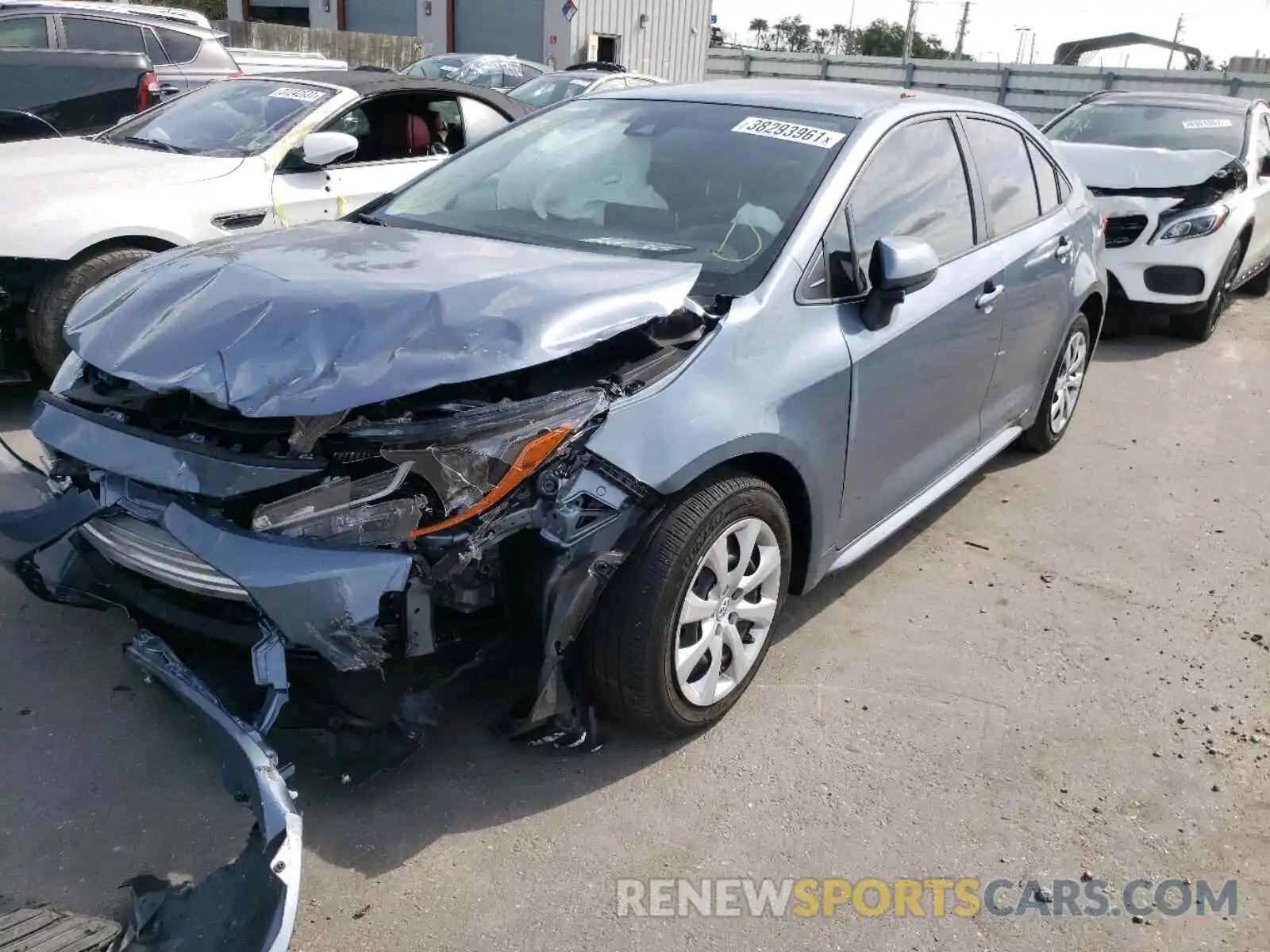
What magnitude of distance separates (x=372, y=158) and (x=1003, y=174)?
3.60 m

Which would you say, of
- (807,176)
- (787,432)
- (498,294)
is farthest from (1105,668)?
(498,294)

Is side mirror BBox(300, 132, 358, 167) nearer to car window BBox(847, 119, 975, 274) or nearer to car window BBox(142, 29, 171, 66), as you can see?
car window BBox(847, 119, 975, 274)

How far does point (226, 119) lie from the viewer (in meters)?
5.98

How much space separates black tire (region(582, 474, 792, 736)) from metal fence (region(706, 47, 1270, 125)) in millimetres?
21642

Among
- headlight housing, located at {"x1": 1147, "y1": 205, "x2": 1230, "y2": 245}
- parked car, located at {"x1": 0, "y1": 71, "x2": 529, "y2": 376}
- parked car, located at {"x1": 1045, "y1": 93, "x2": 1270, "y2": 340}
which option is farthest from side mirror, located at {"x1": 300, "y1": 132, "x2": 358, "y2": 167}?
headlight housing, located at {"x1": 1147, "y1": 205, "x2": 1230, "y2": 245}

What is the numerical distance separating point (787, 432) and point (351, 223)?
1805 millimetres

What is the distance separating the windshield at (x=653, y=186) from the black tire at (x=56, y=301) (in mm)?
1907

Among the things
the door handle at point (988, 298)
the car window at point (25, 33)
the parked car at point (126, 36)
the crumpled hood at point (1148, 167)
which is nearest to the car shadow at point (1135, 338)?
the crumpled hood at point (1148, 167)

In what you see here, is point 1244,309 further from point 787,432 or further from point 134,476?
point 134,476

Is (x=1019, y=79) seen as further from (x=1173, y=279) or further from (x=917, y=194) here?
(x=917, y=194)

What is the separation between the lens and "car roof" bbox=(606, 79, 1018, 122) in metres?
3.67

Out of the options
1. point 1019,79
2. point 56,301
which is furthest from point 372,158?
point 1019,79

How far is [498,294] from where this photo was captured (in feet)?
8.98

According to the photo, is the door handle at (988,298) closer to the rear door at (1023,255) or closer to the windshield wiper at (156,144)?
the rear door at (1023,255)
